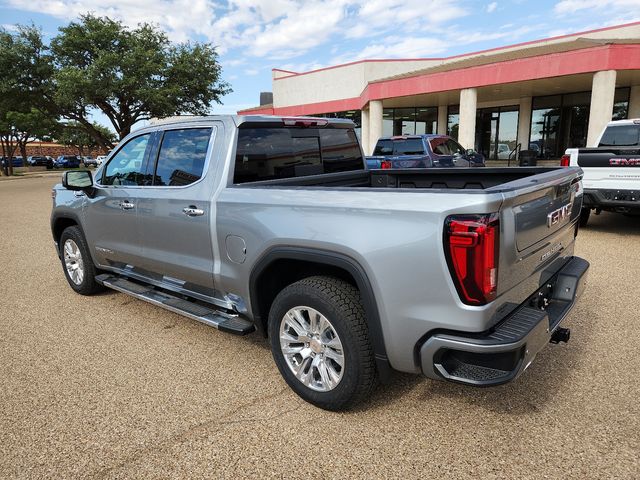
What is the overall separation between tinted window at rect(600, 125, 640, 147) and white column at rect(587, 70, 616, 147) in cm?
690

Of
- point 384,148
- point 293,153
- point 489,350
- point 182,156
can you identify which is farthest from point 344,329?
point 384,148

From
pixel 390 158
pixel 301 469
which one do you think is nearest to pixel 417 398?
pixel 301 469

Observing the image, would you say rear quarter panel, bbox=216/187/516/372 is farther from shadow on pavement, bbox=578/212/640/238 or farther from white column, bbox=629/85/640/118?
white column, bbox=629/85/640/118

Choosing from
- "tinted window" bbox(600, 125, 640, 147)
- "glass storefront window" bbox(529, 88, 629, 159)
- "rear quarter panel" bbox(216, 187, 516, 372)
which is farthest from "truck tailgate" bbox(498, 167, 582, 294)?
"glass storefront window" bbox(529, 88, 629, 159)

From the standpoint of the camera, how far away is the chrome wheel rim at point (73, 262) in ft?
16.7

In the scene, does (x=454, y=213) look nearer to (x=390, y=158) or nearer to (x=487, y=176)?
(x=487, y=176)

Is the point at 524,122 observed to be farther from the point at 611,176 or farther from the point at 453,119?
the point at 611,176

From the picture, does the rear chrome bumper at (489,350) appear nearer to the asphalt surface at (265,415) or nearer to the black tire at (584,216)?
the asphalt surface at (265,415)

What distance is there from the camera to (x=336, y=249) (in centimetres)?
257

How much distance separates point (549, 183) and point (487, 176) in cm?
123

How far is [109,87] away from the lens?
951 inches

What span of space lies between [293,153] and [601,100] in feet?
49.6

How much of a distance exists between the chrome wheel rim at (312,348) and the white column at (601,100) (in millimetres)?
15106

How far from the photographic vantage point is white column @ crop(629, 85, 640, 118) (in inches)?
738
